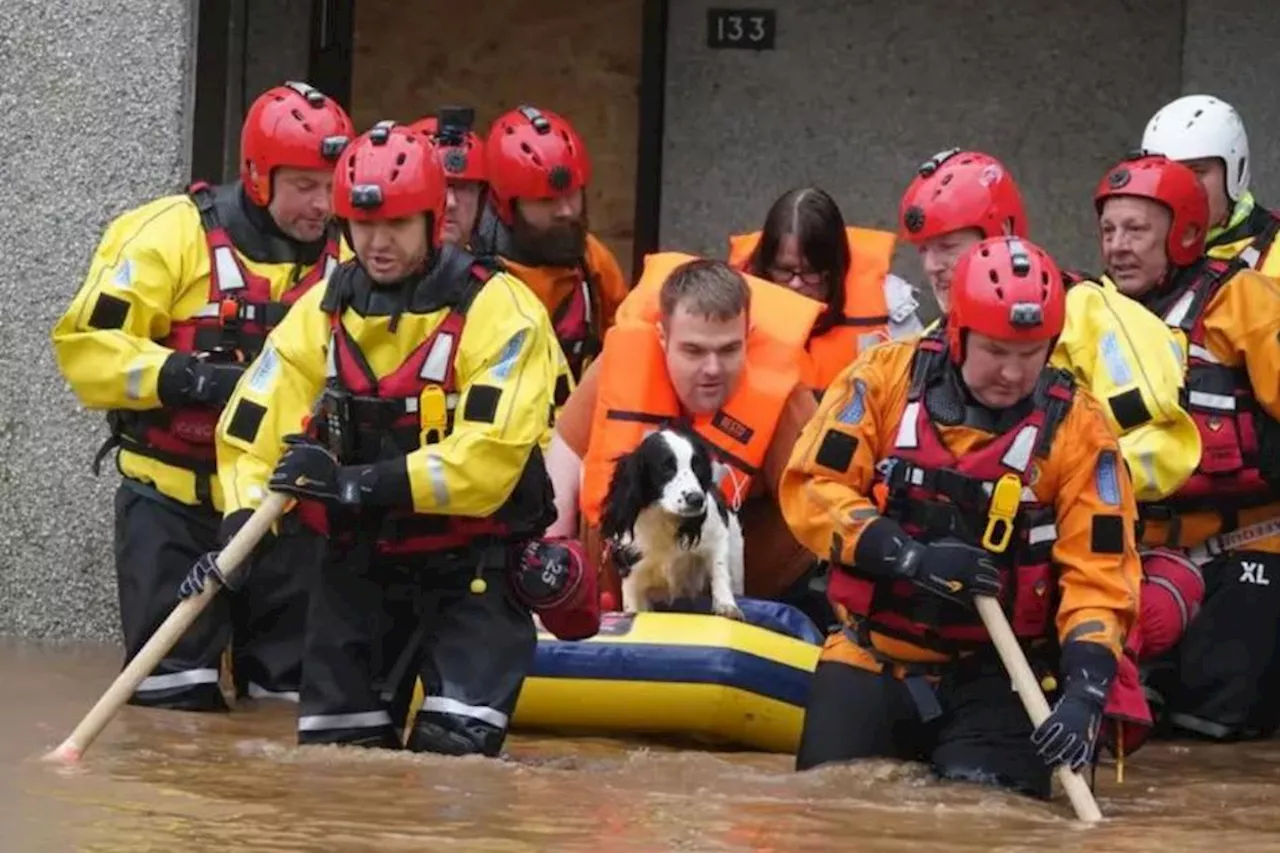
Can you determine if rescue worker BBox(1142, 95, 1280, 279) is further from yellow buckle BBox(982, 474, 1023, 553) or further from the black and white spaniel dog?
yellow buckle BBox(982, 474, 1023, 553)

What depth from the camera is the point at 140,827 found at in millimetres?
6824

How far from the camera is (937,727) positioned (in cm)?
801

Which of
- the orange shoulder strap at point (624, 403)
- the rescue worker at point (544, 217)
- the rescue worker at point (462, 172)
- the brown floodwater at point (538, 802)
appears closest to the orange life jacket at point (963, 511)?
the brown floodwater at point (538, 802)

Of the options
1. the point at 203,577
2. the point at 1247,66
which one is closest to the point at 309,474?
the point at 203,577

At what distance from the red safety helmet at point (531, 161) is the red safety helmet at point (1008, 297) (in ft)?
8.96

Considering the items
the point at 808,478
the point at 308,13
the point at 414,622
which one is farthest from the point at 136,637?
the point at 308,13

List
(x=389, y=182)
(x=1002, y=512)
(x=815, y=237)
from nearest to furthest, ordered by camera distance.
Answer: (x=1002, y=512) < (x=389, y=182) < (x=815, y=237)

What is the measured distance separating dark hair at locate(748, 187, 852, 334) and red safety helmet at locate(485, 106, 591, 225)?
2.15 ft

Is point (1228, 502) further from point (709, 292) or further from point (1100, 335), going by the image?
point (709, 292)

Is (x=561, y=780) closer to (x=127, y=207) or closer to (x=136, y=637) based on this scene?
(x=136, y=637)

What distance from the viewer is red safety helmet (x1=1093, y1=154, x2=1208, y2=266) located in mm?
9305

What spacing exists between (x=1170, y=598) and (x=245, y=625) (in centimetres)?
285

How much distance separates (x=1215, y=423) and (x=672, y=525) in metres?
1.63

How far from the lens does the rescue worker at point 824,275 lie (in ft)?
33.4
